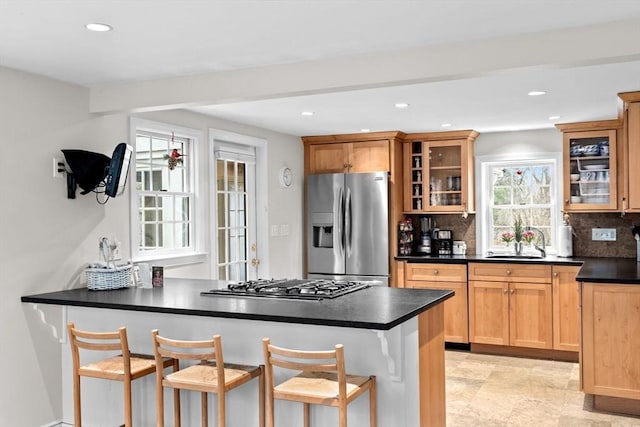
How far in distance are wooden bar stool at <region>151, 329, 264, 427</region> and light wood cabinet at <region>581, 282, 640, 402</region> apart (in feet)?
7.67

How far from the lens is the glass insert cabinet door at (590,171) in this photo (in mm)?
5656

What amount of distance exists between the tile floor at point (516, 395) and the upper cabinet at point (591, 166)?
5.09 ft

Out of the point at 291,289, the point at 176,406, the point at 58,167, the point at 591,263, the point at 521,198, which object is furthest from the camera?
the point at 521,198

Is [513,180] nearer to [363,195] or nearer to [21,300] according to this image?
[363,195]

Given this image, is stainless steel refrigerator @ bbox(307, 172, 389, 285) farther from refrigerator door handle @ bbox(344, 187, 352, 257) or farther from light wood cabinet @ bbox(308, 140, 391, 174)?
light wood cabinet @ bbox(308, 140, 391, 174)

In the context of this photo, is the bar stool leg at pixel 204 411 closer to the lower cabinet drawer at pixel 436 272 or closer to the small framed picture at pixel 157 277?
the small framed picture at pixel 157 277

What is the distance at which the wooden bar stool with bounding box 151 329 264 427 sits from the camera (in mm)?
2840

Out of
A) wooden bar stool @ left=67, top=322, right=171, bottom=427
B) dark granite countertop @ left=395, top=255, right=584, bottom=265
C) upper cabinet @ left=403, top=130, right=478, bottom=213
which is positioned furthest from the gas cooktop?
upper cabinet @ left=403, top=130, right=478, bottom=213

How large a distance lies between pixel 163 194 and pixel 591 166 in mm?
3972

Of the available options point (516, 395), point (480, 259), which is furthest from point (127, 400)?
point (480, 259)

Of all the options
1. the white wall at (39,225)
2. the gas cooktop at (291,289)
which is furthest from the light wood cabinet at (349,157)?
the white wall at (39,225)

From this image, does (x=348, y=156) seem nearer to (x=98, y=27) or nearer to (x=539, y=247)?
(x=539, y=247)

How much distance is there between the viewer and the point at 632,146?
175 inches

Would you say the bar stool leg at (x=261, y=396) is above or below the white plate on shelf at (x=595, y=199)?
below
